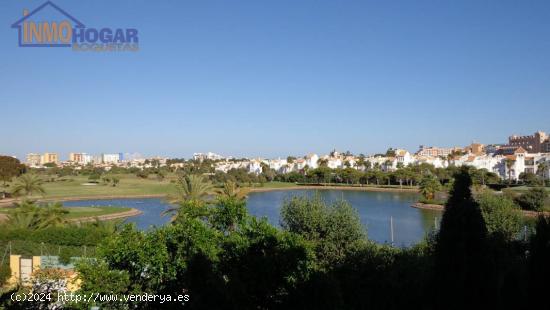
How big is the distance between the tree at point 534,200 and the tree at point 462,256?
37.8 meters

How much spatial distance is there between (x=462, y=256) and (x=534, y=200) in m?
38.9

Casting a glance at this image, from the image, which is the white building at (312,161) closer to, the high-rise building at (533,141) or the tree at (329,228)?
the high-rise building at (533,141)

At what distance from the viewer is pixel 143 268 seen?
26.1 ft

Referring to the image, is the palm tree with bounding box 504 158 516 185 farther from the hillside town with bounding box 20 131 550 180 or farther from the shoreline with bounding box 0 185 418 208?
the shoreline with bounding box 0 185 418 208

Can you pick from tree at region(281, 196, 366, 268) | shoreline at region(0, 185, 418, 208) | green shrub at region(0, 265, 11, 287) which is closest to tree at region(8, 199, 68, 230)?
green shrub at region(0, 265, 11, 287)

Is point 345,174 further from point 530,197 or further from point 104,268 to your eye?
point 104,268

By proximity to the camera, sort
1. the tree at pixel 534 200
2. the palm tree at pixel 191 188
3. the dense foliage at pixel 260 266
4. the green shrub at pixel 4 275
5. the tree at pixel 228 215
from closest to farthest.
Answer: the dense foliage at pixel 260 266
the tree at pixel 228 215
the green shrub at pixel 4 275
the palm tree at pixel 191 188
the tree at pixel 534 200

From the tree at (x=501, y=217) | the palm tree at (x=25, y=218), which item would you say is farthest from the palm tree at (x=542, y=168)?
the palm tree at (x=25, y=218)

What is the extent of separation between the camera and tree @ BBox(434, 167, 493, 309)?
8.12 m

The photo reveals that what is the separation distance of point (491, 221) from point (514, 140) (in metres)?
127

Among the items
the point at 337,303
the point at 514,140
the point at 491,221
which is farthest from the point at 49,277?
the point at 514,140

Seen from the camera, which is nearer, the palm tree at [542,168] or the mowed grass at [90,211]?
the mowed grass at [90,211]

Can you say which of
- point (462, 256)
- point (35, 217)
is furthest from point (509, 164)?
point (462, 256)

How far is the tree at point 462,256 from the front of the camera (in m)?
8.12
